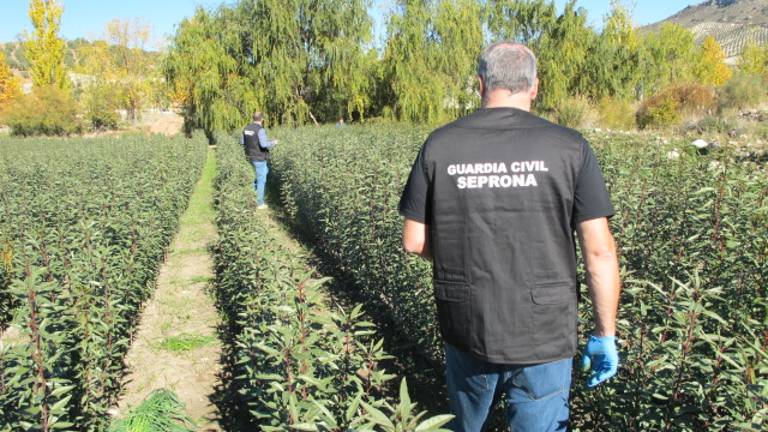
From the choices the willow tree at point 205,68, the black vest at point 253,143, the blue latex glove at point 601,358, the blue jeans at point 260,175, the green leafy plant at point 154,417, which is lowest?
the blue jeans at point 260,175

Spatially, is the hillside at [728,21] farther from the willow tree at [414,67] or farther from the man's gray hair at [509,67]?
the man's gray hair at [509,67]

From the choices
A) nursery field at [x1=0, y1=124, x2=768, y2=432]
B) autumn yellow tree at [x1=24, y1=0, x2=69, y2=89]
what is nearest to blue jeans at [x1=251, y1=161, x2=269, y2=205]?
nursery field at [x1=0, y1=124, x2=768, y2=432]

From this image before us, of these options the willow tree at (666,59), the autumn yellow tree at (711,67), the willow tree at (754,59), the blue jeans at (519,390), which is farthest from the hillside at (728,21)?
the blue jeans at (519,390)

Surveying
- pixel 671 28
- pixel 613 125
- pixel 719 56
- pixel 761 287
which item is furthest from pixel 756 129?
pixel 719 56

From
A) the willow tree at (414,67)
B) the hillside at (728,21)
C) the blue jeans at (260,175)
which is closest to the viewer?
the blue jeans at (260,175)

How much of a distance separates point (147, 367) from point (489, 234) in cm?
403

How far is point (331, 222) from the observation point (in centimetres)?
706

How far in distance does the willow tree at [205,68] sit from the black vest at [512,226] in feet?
81.2

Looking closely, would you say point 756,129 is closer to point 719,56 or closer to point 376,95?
point 376,95

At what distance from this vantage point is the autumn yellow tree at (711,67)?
153ft

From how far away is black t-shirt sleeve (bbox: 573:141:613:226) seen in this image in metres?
2.02

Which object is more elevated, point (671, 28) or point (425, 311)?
point (671, 28)

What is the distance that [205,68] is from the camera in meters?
25.7

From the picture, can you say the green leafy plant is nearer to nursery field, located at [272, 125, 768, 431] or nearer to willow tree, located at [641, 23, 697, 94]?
nursery field, located at [272, 125, 768, 431]
